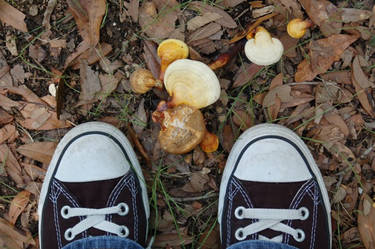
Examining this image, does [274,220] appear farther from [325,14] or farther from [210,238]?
[325,14]

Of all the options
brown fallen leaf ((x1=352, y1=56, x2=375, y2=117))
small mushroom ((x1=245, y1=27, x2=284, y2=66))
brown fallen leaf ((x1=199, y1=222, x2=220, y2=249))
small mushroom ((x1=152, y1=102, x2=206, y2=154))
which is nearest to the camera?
small mushroom ((x1=152, y1=102, x2=206, y2=154))

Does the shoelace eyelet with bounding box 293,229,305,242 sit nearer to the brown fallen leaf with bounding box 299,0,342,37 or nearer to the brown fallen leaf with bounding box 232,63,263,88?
the brown fallen leaf with bounding box 232,63,263,88

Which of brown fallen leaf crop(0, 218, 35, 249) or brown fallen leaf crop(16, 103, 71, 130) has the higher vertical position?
brown fallen leaf crop(16, 103, 71, 130)

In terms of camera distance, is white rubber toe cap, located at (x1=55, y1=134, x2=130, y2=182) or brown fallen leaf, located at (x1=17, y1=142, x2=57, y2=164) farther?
brown fallen leaf, located at (x1=17, y1=142, x2=57, y2=164)

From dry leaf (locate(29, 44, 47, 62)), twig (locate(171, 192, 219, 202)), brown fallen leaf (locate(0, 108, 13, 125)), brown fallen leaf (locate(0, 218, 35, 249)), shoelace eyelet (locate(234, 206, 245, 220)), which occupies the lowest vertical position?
shoelace eyelet (locate(234, 206, 245, 220))

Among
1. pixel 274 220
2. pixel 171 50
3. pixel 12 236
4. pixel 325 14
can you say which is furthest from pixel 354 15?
pixel 12 236

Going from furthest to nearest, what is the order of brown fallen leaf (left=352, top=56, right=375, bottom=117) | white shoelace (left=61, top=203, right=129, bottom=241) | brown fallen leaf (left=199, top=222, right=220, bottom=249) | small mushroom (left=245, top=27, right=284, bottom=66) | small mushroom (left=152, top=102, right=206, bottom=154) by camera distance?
brown fallen leaf (left=199, top=222, right=220, bottom=249), brown fallen leaf (left=352, top=56, right=375, bottom=117), white shoelace (left=61, top=203, right=129, bottom=241), small mushroom (left=245, top=27, right=284, bottom=66), small mushroom (left=152, top=102, right=206, bottom=154)

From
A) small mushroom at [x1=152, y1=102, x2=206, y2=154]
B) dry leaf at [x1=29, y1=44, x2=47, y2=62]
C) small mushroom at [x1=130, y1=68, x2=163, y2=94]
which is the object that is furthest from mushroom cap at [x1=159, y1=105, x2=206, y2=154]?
dry leaf at [x1=29, y1=44, x2=47, y2=62]
